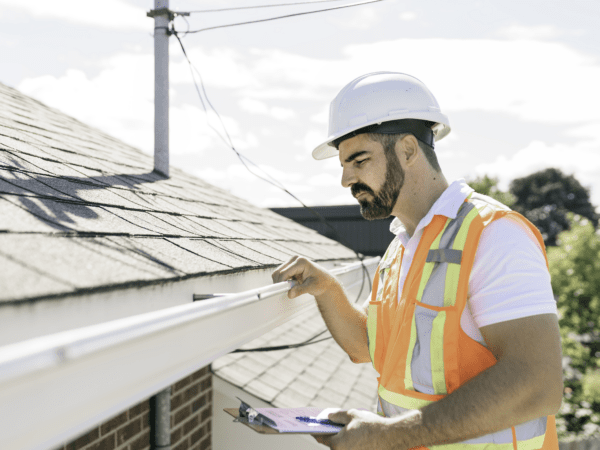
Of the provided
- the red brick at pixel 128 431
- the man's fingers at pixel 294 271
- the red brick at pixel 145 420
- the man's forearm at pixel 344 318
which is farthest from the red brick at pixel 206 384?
the man's fingers at pixel 294 271

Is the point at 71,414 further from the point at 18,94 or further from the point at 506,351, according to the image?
the point at 18,94

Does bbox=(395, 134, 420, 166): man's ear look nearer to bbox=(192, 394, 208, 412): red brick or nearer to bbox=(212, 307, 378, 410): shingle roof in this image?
bbox=(212, 307, 378, 410): shingle roof

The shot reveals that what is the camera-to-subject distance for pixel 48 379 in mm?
819

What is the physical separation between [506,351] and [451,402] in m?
0.25

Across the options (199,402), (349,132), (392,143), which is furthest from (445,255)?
(199,402)

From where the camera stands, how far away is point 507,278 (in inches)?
62.1

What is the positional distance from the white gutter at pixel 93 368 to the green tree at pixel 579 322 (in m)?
8.76

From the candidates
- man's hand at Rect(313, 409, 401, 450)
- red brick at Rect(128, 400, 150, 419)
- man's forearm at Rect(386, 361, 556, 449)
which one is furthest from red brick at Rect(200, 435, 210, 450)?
man's forearm at Rect(386, 361, 556, 449)

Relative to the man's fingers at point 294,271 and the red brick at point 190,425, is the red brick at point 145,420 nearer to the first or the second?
the red brick at point 190,425

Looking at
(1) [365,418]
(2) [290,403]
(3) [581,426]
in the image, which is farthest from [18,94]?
(3) [581,426]

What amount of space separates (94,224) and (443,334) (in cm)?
130

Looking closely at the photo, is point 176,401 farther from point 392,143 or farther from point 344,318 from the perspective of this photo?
point 392,143

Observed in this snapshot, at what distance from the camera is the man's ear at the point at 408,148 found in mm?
2123

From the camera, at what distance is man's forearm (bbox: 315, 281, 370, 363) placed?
2537 mm
